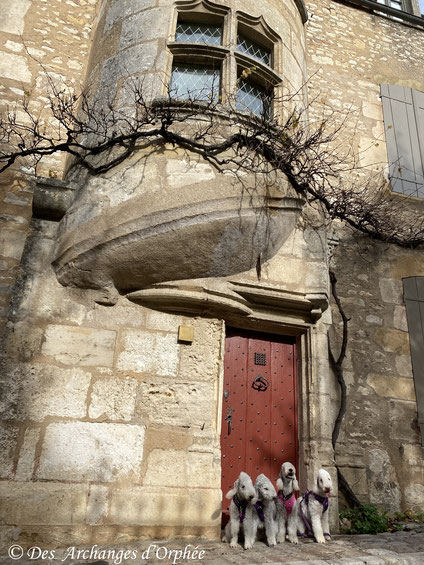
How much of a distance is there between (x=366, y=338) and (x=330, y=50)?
4051mm

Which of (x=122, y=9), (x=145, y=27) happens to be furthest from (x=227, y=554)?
(x=122, y=9)

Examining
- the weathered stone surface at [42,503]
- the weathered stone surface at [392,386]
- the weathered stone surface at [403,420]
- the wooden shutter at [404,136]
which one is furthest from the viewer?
the wooden shutter at [404,136]

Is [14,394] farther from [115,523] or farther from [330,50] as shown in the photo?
[330,50]

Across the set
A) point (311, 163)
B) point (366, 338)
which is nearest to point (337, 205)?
point (311, 163)

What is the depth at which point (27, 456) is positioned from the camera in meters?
2.98

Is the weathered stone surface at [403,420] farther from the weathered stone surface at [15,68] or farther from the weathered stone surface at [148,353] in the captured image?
the weathered stone surface at [15,68]

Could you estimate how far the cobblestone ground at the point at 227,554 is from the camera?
8.39 feet

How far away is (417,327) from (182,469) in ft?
10.1

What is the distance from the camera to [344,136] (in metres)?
5.79

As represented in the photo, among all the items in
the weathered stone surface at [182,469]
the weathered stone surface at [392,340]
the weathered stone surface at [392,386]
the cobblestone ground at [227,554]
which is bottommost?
the cobblestone ground at [227,554]

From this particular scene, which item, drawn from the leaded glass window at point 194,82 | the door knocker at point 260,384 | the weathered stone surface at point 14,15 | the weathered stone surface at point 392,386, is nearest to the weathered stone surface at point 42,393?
the door knocker at point 260,384

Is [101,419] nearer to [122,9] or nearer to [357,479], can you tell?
[357,479]

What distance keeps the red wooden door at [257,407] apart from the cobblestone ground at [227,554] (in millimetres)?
695

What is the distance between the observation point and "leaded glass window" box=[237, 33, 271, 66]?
447cm
